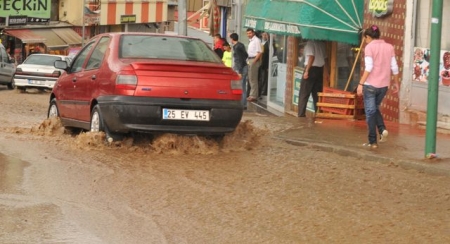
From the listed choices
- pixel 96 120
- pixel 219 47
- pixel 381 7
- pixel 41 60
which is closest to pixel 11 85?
pixel 41 60

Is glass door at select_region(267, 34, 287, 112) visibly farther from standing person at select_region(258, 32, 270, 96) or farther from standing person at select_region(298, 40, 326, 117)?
standing person at select_region(298, 40, 326, 117)

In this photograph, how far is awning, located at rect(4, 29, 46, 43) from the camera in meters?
53.0

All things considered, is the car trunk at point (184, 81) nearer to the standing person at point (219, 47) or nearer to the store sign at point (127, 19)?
the standing person at point (219, 47)

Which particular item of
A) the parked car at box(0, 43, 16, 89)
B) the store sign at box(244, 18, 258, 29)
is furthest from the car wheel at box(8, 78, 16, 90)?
Result: the store sign at box(244, 18, 258, 29)

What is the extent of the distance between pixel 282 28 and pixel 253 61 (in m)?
4.77

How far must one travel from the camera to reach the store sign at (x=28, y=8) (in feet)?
177

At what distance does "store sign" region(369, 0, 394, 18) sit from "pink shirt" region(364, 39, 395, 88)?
15.0 ft

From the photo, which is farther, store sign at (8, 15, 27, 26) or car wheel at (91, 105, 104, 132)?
store sign at (8, 15, 27, 26)

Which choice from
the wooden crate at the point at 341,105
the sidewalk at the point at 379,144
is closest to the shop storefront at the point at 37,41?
the wooden crate at the point at 341,105

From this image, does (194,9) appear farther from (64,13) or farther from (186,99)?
(186,99)

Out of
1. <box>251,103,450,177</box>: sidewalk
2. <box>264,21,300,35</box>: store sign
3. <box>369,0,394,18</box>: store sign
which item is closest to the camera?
<box>251,103,450,177</box>: sidewalk

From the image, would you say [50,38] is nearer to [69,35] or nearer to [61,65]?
[69,35]

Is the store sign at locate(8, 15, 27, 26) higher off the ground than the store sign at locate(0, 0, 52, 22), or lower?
lower

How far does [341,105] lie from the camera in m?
17.8
